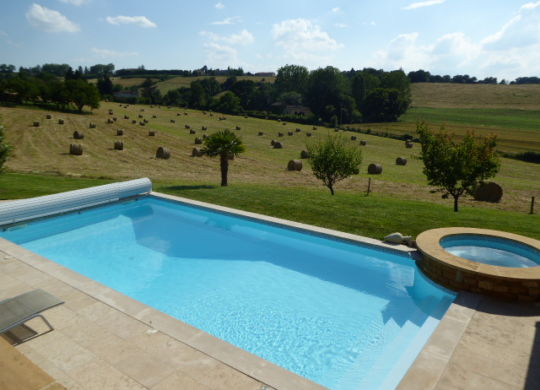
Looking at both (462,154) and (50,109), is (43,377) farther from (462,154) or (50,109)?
(50,109)

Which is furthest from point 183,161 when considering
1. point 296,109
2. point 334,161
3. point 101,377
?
point 296,109

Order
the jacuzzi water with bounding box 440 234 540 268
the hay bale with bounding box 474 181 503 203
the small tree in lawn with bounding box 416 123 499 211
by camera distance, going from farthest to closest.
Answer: the hay bale with bounding box 474 181 503 203
the small tree in lawn with bounding box 416 123 499 211
the jacuzzi water with bounding box 440 234 540 268

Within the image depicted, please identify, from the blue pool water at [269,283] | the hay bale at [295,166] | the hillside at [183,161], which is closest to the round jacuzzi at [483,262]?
the blue pool water at [269,283]

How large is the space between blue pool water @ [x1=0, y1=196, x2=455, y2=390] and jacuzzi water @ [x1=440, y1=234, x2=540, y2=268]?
1337 millimetres

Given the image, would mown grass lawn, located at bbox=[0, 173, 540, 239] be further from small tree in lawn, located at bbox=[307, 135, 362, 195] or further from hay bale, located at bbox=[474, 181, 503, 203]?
hay bale, located at bbox=[474, 181, 503, 203]

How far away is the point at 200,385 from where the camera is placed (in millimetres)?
5559

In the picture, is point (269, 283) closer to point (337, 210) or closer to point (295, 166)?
point (337, 210)

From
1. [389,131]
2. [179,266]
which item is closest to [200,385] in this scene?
[179,266]

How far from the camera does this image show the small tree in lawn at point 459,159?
54.5ft

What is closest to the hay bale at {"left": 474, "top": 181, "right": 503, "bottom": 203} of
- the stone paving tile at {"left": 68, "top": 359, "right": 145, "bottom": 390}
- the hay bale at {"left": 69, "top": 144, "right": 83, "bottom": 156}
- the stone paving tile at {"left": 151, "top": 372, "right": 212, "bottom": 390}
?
the stone paving tile at {"left": 151, "top": 372, "right": 212, "bottom": 390}

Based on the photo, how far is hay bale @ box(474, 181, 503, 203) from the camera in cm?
2348

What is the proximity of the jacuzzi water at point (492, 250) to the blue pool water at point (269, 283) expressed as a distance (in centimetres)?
134

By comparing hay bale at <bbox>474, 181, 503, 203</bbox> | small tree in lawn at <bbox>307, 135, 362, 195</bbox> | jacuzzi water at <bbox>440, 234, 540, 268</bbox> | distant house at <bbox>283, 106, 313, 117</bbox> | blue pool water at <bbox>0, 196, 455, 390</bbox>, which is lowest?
blue pool water at <bbox>0, 196, 455, 390</bbox>

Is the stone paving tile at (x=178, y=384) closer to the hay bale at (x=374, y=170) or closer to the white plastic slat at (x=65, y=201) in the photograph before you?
the white plastic slat at (x=65, y=201)
